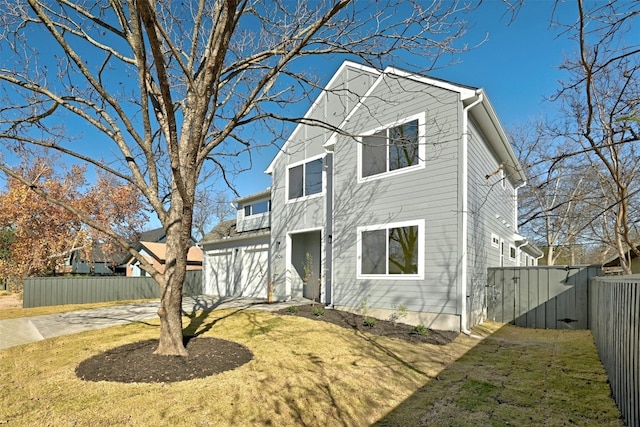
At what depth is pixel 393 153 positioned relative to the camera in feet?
31.1

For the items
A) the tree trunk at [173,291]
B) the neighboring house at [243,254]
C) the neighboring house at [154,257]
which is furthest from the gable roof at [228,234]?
the tree trunk at [173,291]

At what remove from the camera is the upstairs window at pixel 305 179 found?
1217 centimetres

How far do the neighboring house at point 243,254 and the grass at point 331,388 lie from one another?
24.6ft

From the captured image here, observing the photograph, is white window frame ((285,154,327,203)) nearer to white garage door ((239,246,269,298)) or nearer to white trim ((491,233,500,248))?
white garage door ((239,246,269,298))

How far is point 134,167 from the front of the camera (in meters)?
5.80

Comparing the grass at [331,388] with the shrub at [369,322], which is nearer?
the grass at [331,388]

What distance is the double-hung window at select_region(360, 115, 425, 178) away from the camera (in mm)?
8938

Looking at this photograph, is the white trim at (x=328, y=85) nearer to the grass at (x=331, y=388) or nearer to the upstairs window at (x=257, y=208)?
the upstairs window at (x=257, y=208)

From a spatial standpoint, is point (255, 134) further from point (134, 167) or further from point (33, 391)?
point (33, 391)

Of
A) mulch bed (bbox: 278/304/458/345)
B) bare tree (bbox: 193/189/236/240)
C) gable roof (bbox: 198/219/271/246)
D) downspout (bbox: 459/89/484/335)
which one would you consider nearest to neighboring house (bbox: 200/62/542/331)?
downspout (bbox: 459/89/484/335)

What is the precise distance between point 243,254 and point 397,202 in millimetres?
8609

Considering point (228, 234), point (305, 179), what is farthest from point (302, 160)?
point (228, 234)

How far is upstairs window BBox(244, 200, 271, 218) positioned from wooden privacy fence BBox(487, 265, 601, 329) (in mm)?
9258

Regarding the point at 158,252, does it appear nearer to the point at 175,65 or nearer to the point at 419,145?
the point at 175,65
